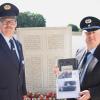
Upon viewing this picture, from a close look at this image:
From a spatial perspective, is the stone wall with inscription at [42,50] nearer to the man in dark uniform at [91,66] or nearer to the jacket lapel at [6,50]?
the jacket lapel at [6,50]

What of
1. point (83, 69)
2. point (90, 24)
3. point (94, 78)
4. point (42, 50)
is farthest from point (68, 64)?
point (42, 50)

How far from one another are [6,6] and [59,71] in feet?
3.62

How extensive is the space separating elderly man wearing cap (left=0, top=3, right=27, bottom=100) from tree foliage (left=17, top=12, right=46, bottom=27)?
2281 centimetres

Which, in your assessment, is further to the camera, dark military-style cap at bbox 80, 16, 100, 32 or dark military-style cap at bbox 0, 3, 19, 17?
dark military-style cap at bbox 0, 3, 19, 17

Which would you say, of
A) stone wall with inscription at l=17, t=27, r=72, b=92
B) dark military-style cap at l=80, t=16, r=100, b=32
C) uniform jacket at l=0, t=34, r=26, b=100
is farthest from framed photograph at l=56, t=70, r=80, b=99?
stone wall with inscription at l=17, t=27, r=72, b=92

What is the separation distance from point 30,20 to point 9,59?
24.5 m

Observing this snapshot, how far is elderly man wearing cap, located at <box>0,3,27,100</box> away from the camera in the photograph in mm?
4566

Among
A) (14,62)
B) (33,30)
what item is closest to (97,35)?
(14,62)

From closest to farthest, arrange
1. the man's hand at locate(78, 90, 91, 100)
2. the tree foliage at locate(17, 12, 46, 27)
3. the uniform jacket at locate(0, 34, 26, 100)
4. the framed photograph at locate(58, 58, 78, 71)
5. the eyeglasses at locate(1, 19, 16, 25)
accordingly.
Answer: the man's hand at locate(78, 90, 91, 100), the framed photograph at locate(58, 58, 78, 71), the uniform jacket at locate(0, 34, 26, 100), the eyeglasses at locate(1, 19, 16, 25), the tree foliage at locate(17, 12, 46, 27)

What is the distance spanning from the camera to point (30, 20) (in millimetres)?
29000

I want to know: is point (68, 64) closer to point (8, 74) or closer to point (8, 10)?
point (8, 74)

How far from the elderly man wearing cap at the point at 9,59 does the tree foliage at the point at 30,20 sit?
22808 mm

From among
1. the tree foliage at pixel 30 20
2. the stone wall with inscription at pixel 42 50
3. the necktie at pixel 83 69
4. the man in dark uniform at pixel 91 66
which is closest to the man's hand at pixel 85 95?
the man in dark uniform at pixel 91 66

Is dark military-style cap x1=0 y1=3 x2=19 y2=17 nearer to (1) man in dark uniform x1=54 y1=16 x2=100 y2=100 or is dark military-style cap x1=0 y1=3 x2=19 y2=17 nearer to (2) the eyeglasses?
(2) the eyeglasses
